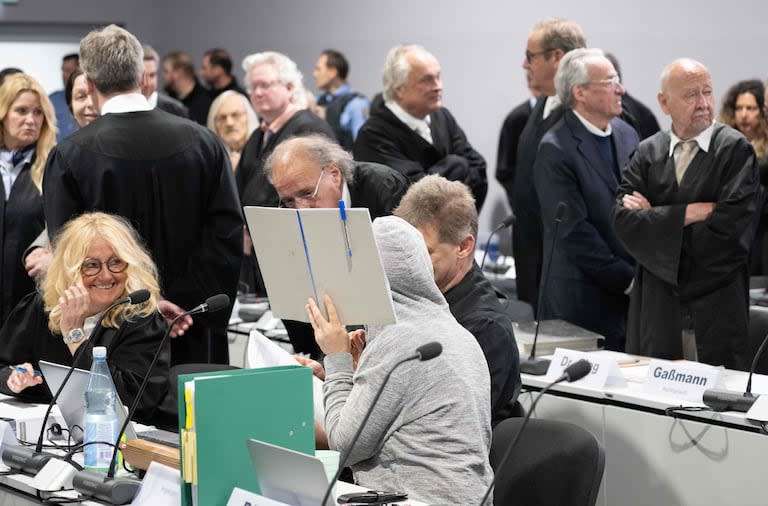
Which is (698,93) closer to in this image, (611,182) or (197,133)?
(611,182)

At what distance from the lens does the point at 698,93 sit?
14.9 feet

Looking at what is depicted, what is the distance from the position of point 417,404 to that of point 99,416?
31.0 inches

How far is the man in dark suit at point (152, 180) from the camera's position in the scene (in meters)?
4.07

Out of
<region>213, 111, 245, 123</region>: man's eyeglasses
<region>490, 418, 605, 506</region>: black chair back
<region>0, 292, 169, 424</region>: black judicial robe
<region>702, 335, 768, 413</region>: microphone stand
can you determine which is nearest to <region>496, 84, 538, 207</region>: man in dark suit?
<region>213, 111, 245, 123</region>: man's eyeglasses

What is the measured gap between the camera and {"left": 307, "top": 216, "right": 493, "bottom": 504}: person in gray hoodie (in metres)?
2.68

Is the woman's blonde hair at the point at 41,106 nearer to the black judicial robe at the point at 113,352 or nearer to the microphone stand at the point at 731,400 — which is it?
the black judicial robe at the point at 113,352

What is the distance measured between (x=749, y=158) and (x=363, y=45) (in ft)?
→ 19.6

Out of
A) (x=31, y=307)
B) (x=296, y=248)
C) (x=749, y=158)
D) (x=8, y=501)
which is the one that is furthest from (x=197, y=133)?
(x=749, y=158)

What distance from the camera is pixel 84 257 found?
3580 millimetres

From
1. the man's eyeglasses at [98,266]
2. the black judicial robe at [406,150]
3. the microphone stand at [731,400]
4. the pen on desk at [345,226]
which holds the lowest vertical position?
the microphone stand at [731,400]

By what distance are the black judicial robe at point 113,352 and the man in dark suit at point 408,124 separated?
210cm

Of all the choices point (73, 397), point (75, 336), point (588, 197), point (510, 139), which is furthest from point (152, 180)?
point (510, 139)

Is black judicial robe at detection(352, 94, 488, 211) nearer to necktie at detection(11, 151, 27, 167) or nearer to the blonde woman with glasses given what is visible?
necktie at detection(11, 151, 27, 167)

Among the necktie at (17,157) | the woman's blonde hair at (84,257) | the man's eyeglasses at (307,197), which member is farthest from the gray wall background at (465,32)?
the woman's blonde hair at (84,257)
